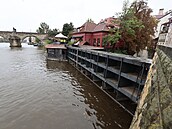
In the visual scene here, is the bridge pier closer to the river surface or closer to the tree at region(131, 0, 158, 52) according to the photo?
the river surface

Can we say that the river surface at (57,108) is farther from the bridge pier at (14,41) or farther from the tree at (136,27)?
the bridge pier at (14,41)

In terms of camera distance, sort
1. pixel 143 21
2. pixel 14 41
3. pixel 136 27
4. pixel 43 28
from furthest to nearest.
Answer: pixel 43 28, pixel 14 41, pixel 143 21, pixel 136 27

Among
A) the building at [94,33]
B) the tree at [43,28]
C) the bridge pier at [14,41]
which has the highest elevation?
the tree at [43,28]

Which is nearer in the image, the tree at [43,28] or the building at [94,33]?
the building at [94,33]

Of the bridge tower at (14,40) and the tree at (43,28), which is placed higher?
the tree at (43,28)

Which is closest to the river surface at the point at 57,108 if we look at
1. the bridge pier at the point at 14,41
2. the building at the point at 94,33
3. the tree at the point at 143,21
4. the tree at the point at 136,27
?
the tree at the point at 136,27

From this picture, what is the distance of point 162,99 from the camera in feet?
7.02

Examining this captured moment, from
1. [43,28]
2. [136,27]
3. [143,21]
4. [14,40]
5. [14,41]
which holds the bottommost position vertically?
[14,41]

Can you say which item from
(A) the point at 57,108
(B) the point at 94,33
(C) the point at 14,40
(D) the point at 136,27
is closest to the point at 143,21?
(D) the point at 136,27

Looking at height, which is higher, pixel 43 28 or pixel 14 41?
pixel 43 28

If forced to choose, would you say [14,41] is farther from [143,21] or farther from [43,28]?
[143,21]

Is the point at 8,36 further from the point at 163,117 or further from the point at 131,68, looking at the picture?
the point at 163,117

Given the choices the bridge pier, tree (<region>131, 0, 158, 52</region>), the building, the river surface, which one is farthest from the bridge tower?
tree (<region>131, 0, 158, 52</region>)

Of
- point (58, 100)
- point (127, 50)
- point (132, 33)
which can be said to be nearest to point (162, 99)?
point (58, 100)
